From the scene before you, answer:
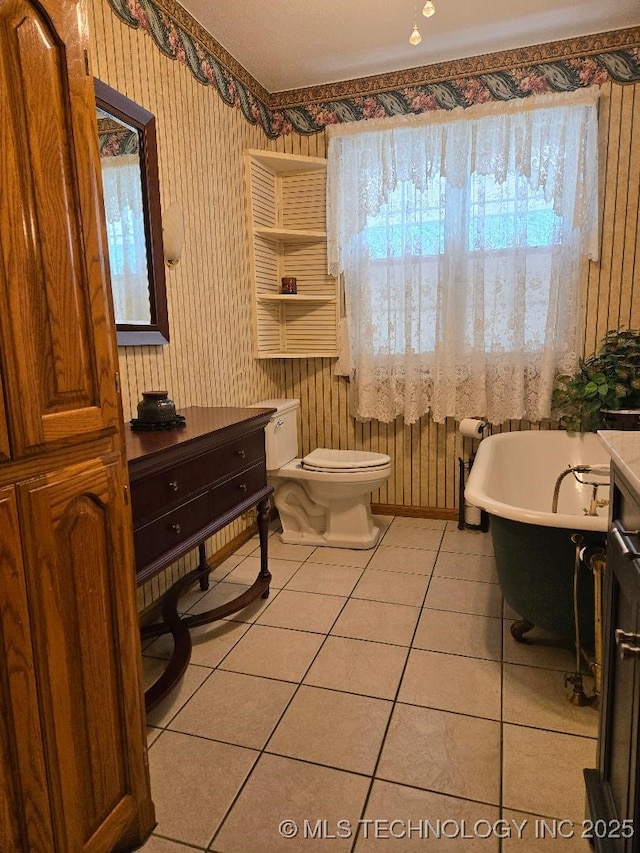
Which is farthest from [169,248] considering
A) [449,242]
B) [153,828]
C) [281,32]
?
[153,828]

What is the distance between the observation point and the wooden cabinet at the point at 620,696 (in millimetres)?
938

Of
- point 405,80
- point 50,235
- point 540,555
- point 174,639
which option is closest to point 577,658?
point 540,555

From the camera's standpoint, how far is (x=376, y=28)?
270 cm

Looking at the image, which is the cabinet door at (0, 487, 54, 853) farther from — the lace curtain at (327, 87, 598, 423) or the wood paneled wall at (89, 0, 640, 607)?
the lace curtain at (327, 87, 598, 423)

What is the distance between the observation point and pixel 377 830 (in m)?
1.34

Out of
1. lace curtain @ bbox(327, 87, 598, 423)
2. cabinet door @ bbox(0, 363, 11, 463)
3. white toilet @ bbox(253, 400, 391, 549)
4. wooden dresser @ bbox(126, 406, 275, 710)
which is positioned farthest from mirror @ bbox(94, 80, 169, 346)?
lace curtain @ bbox(327, 87, 598, 423)

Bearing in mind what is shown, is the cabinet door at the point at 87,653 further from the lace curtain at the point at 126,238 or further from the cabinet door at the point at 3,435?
the lace curtain at the point at 126,238

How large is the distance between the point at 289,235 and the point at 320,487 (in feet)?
5.18

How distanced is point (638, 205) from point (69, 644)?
10.9ft

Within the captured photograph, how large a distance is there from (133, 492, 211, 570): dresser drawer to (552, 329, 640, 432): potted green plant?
212cm

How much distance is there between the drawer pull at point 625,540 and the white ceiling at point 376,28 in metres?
2.53

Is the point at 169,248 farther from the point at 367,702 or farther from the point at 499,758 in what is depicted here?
the point at 499,758

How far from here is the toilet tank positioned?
9.93 ft

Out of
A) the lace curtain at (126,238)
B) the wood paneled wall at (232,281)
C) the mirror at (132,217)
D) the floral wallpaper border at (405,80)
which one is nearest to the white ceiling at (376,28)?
the floral wallpaper border at (405,80)
